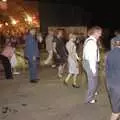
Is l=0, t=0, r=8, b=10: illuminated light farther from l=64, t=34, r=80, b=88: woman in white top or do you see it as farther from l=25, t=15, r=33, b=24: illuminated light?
l=64, t=34, r=80, b=88: woman in white top

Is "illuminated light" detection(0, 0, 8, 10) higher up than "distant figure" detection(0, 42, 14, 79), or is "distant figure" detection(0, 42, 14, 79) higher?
"illuminated light" detection(0, 0, 8, 10)

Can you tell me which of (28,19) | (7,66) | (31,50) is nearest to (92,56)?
(31,50)

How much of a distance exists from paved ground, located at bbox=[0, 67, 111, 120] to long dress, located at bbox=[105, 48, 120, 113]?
1.93 m

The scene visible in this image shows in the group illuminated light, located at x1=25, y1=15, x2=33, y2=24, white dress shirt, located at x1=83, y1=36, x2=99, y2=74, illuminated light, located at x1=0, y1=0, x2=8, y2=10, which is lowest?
white dress shirt, located at x1=83, y1=36, x2=99, y2=74

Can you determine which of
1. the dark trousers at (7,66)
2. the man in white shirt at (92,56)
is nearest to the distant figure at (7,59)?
the dark trousers at (7,66)

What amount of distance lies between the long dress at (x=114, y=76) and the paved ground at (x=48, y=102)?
193cm

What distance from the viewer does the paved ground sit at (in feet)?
34.0

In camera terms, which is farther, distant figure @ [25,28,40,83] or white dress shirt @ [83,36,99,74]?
distant figure @ [25,28,40,83]

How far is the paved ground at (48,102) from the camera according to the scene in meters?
10.4

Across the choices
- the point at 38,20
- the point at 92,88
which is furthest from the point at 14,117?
the point at 38,20

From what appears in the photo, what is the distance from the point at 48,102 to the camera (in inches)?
471

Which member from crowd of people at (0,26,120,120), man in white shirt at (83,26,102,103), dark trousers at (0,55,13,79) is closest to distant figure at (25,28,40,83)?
crowd of people at (0,26,120,120)

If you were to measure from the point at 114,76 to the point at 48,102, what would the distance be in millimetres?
4144

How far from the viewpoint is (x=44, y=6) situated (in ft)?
140
